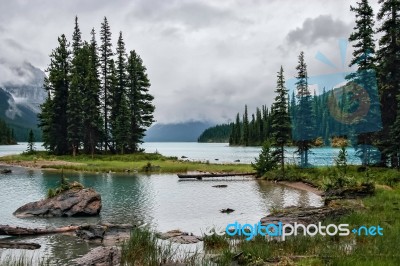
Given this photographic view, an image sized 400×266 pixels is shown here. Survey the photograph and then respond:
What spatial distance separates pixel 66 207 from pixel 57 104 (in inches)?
2073

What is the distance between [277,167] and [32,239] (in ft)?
103

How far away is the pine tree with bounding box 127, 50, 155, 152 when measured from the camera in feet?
233

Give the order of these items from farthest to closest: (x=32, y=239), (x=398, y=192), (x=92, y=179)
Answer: (x=92, y=179), (x=398, y=192), (x=32, y=239)

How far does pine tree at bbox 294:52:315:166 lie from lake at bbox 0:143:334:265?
7.78 m

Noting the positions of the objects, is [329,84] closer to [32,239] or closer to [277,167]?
[277,167]

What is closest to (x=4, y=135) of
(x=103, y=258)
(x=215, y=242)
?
(x=215, y=242)

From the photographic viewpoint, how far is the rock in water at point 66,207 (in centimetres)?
2205

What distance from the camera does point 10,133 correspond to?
7392 inches

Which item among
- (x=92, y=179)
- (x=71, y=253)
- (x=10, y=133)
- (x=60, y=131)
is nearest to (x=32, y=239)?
(x=71, y=253)

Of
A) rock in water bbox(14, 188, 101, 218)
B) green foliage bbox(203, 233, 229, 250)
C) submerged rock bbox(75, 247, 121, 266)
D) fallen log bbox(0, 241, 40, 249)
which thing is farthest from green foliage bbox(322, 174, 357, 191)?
fallen log bbox(0, 241, 40, 249)

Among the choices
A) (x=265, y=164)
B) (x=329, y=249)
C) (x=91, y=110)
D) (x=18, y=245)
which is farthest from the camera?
(x=91, y=110)

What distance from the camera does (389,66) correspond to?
124ft

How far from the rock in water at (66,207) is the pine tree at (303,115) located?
2793 centimetres

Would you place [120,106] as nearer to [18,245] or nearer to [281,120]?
[281,120]
